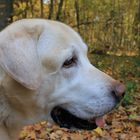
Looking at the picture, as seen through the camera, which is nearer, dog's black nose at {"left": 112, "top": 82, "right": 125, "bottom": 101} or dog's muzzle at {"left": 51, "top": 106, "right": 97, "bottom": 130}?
dog's black nose at {"left": 112, "top": 82, "right": 125, "bottom": 101}

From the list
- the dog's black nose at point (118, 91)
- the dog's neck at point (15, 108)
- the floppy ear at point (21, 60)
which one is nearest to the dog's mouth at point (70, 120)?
the dog's neck at point (15, 108)

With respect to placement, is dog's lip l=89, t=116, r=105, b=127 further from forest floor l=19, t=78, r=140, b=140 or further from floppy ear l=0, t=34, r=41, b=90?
forest floor l=19, t=78, r=140, b=140

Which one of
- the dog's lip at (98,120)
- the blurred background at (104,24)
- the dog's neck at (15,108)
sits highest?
the dog's neck at (15,108)

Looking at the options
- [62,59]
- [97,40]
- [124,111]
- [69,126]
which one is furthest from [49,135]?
[97,40]

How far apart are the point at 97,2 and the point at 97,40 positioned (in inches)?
49.8

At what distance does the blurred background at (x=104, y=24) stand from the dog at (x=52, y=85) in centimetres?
684

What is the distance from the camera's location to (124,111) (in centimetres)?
728

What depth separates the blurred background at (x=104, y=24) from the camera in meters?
12.1

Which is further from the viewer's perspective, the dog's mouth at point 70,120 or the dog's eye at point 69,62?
the dog's mouth at point 70,120

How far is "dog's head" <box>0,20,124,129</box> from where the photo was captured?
10.9 ft

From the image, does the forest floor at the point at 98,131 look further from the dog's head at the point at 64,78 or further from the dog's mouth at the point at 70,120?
the dog's head at the point at 64,78

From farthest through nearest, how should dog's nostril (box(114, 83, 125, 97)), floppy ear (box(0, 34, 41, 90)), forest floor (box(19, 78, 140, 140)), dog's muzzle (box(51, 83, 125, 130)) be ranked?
forest floor (box(19, 78, 140, 140)) → dog's muzzle (box(51, 83, 125, 130)) → dog's nostril (box(114, 83, 125, 97)) → floppy ear (box(0, 34, 41, 90))

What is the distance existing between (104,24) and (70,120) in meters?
10.1

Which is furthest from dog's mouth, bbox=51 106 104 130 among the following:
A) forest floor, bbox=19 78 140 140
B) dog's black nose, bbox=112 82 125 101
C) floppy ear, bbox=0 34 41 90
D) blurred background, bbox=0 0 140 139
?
blurred background, bbox=0 0 140 139
